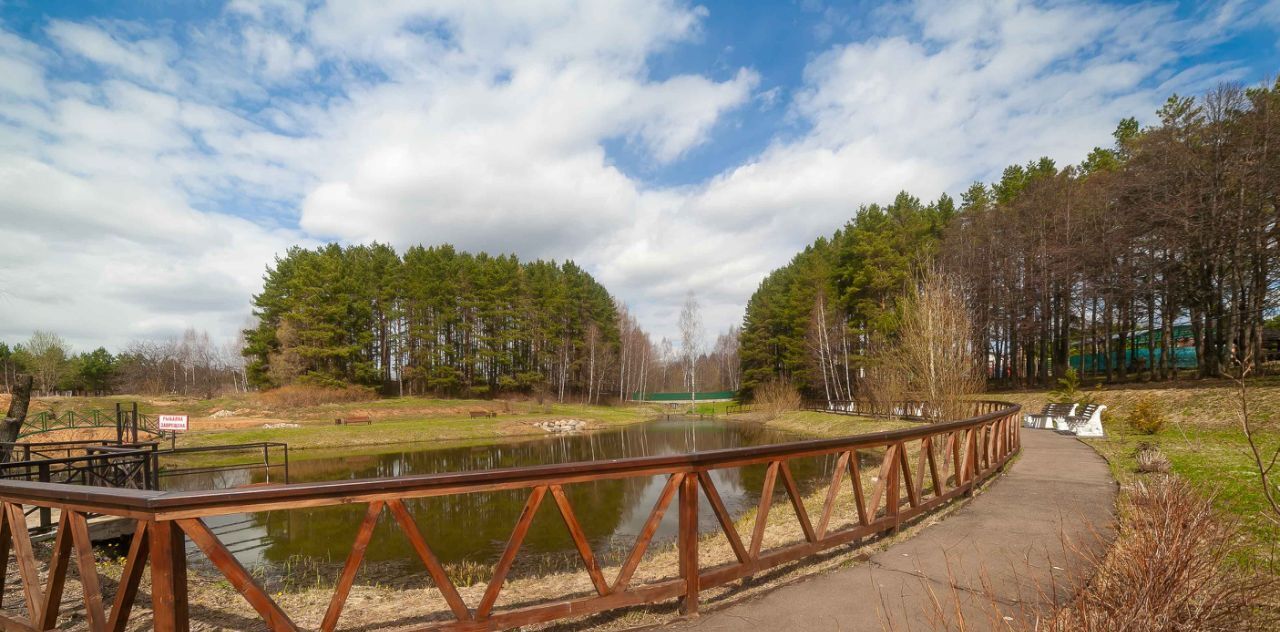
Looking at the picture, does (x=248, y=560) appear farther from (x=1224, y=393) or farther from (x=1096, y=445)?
(x=1224, y=393)

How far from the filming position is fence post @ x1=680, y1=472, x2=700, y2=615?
3.62 metres

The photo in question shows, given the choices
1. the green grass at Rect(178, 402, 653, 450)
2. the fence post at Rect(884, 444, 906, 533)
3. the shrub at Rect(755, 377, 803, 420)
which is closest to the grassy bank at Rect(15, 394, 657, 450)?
the green grass at Rect(178, 402, 653, 450)

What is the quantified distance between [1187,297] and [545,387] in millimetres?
45216

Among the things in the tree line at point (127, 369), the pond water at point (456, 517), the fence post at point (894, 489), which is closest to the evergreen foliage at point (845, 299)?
the pond water at point (456, 517)

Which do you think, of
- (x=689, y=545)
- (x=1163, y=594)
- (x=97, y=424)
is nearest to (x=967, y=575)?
(x=1163, y=594)

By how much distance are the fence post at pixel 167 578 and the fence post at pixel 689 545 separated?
2.73 m

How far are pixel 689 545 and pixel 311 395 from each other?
4235 cm

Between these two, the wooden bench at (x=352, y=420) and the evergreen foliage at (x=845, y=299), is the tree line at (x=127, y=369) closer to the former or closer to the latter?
the wooden bench at (x=352, y=420)

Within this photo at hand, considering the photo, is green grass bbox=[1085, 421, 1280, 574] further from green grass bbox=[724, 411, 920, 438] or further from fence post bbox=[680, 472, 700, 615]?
green grass bbox=[724, 411, 920, 438]

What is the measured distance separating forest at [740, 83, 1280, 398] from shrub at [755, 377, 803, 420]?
2.77 metres

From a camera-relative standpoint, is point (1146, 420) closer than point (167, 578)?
No

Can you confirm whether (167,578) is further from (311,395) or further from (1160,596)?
(311,395)

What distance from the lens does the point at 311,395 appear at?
3803cm

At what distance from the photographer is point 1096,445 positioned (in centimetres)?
1234
